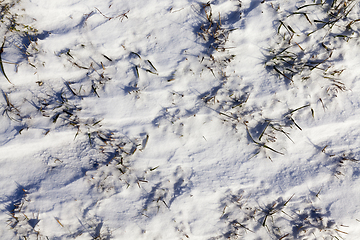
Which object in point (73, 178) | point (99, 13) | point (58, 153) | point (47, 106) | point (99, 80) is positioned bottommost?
point (73, 178)

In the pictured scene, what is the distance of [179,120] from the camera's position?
7.42 ft

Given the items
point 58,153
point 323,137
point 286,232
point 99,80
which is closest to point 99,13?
point 99,80

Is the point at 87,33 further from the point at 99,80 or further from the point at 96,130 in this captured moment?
the point at 96,130

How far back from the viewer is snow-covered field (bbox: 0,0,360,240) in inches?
87.7

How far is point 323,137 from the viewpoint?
7.47 ft

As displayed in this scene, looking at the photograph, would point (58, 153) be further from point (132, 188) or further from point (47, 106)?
point (132, 188)

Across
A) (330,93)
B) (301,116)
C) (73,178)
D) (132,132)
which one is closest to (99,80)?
(132,132)

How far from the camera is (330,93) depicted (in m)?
2.24

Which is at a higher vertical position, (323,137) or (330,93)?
(330,93)

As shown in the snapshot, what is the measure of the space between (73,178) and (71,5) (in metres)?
1.89

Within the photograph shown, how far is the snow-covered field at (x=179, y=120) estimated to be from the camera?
2.23m

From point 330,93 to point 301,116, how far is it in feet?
1.29

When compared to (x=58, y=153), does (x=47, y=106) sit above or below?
above

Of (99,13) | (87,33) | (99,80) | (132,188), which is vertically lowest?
(132,188)
